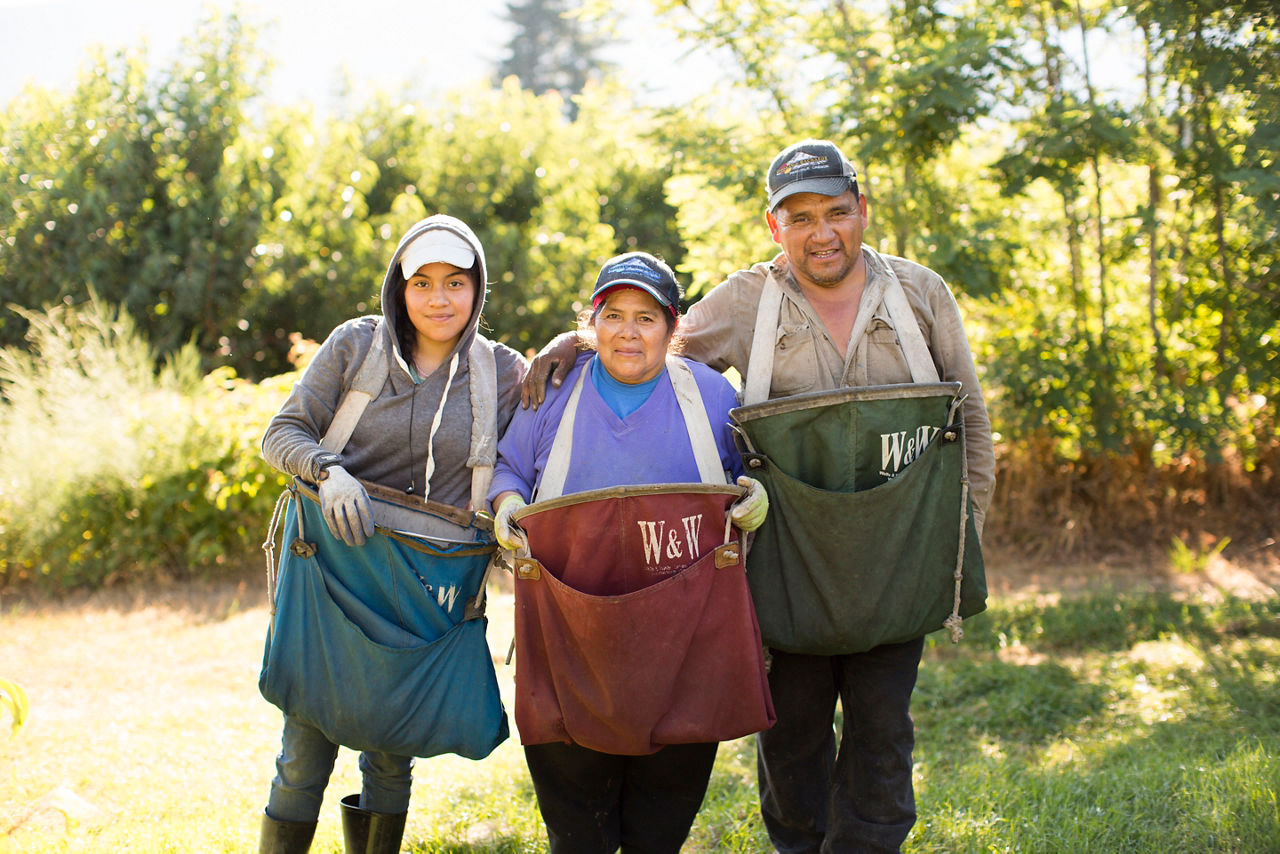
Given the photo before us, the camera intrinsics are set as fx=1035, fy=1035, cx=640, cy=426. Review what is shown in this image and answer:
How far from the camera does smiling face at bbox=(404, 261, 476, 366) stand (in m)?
3.01

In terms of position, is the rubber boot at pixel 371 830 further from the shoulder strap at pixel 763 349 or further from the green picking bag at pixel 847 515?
the shoulder strap at pixel 763 349

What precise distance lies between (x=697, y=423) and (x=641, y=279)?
1.38ft

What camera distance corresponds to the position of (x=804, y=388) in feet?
10.0

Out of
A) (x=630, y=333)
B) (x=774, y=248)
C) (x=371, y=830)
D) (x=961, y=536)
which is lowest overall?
(x=371, y=830)

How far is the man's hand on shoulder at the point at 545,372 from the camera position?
2943mm

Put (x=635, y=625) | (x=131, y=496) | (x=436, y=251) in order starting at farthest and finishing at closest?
(x=131, y=496), (x=436, y=251), (x=635, y=625)

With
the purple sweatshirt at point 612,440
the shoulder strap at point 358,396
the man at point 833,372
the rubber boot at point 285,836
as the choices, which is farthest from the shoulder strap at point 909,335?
the rubber boot at point 285,836

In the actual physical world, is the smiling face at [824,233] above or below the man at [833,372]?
above

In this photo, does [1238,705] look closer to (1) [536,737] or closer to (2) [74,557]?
(1) [536,737]

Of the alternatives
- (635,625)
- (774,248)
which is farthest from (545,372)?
(774,248)

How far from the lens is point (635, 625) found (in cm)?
252

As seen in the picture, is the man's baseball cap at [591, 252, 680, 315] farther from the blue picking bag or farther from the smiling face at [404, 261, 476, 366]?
the blue picking bag

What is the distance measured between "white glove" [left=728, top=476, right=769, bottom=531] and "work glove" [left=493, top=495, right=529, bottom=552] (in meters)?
0.54

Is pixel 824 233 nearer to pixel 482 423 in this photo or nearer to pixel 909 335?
pixel 909 335
